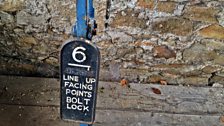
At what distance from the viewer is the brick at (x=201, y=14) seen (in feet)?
7.36

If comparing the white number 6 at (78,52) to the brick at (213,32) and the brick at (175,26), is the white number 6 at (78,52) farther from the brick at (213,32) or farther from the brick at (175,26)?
the brick at (213,32)

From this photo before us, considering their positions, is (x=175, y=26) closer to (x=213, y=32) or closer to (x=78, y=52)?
(x=213, y=32)

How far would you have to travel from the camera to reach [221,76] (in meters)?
2.53

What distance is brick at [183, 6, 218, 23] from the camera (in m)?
2.24

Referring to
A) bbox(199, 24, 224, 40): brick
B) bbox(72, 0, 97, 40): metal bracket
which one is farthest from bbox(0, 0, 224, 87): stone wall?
bbox(72, 0, 97, 40): metal bracket

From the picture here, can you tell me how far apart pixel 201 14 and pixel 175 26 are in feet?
0.54

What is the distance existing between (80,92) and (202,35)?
1.12 meters

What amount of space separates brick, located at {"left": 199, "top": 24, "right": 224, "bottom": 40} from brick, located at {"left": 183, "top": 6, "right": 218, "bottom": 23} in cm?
4

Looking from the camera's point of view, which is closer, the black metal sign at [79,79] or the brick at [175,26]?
the black metal sign at [79,79]

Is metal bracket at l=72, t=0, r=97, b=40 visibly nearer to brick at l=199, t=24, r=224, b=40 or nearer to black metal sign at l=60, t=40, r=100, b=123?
black metal sign at l=60, t=40, r=100, b=123

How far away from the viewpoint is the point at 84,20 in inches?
53.3

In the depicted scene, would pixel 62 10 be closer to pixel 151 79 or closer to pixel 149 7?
pixel 149 7

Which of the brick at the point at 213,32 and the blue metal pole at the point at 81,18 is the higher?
the blue metal pole at the point at 81,18

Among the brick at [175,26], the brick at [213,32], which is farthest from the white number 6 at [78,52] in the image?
the brick at [213,32]
